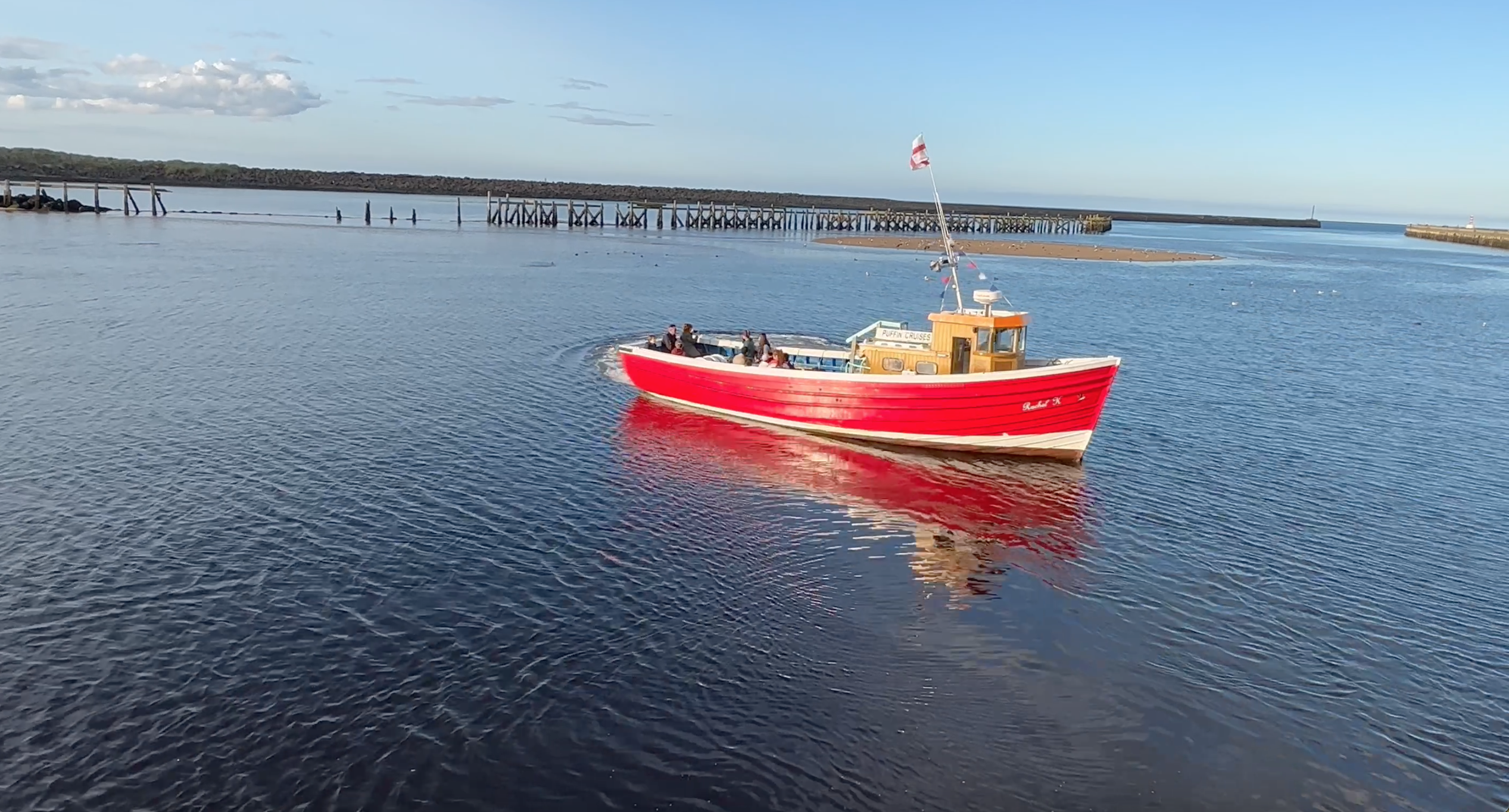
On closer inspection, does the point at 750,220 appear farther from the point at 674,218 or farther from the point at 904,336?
the point at 904,336

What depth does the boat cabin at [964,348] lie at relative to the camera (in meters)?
23.2

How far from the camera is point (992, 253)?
321 feet

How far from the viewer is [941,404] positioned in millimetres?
23234

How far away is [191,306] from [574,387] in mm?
19622

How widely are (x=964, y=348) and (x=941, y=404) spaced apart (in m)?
1.39

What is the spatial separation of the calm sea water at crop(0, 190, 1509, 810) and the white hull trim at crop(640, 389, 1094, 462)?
1.65 ft

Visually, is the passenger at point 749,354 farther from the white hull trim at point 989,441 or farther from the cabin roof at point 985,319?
the cabin roof at point 985,319

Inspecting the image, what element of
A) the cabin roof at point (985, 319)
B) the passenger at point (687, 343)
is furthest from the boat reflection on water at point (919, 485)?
the cabin roof at point (985, 319)

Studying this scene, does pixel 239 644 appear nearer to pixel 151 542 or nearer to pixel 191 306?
pixel 151 542

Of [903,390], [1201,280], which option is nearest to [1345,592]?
[903,390]

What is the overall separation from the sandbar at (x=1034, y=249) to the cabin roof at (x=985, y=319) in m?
Answer: 70.5

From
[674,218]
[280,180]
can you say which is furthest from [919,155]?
[280,180]

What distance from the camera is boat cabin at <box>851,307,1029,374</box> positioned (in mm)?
23188

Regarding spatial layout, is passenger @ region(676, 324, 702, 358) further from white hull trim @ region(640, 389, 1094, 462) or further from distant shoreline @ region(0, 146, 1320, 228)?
distant shoreline @ region(0, 146, 1320, 228)
